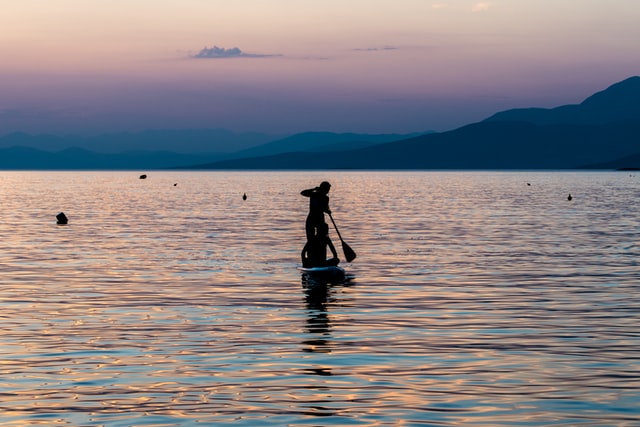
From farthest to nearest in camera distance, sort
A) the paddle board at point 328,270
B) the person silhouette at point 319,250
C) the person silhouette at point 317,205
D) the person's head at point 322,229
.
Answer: the person silhouette at point 319,250 < the person's head at point 322,229 < the paddle board at point 328,270 < the person silhouette at point 317,205

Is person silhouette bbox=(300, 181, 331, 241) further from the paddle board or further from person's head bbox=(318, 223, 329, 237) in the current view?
the paddle board

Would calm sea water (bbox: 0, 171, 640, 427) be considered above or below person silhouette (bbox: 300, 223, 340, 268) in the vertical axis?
below

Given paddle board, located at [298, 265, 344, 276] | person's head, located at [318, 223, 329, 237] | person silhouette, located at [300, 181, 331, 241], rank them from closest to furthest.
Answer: person silhouette, located at [300, 181, 331, 241]
paddle board, located at [298, 265, 344, 276]
person's head, located at [318, 223, 329, 237]

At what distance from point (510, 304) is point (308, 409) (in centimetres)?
1190

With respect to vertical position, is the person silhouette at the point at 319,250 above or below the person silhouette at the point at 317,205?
below

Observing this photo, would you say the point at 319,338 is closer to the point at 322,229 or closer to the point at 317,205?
the point at 317,205

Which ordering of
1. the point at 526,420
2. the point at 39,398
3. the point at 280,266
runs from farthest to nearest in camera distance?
1. the point at 280,266
2. the point at 39,398
3. the point at 526,420

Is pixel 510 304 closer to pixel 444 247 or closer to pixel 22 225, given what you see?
pixel 444 247

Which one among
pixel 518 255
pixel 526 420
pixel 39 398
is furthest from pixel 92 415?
pixel 518 255

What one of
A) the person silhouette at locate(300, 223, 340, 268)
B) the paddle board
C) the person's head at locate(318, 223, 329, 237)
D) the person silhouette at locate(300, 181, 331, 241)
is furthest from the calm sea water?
the person silhouette at locate(300, 181, 331, 241)

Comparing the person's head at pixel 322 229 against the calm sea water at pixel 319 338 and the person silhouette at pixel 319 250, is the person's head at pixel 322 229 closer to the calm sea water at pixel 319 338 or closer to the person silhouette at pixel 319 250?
the person silhouette at pixel 319 250

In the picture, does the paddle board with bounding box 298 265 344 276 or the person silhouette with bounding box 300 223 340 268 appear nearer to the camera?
the paddle board with bounding box 298 265 344 276

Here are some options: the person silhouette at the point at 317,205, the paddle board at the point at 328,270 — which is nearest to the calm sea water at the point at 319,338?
Answer: the paddle board at the point at 328,270

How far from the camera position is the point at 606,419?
13328 millimetres
